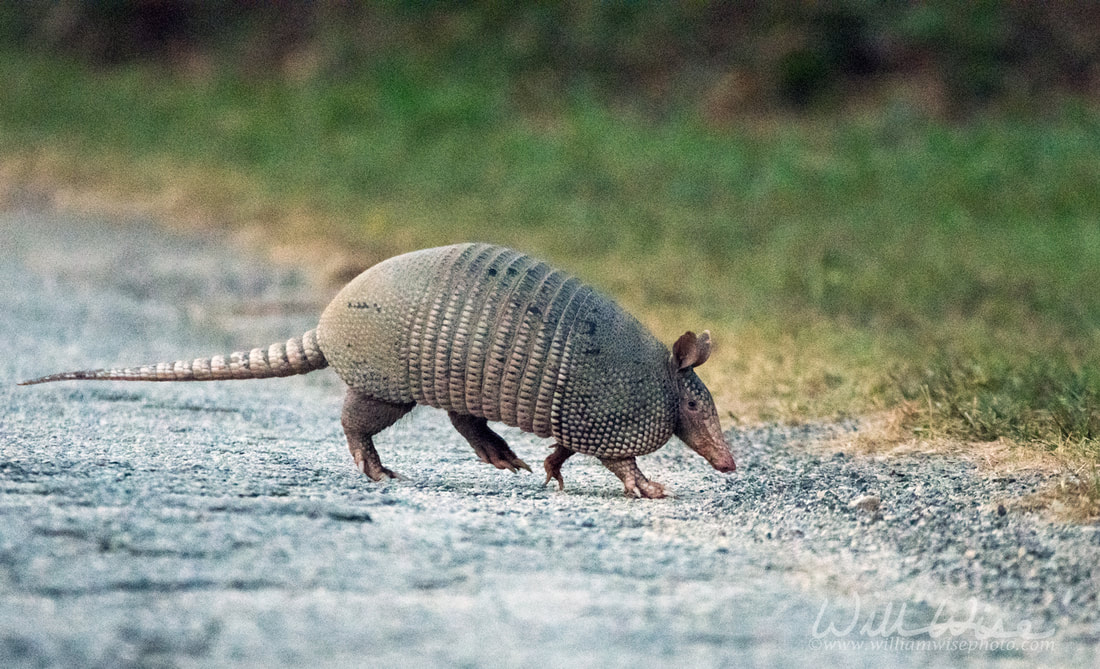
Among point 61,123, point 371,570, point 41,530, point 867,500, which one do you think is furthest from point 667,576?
point 61,123

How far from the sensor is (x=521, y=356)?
496 centimetres

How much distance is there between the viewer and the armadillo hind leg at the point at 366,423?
5.25m

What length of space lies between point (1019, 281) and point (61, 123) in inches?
476

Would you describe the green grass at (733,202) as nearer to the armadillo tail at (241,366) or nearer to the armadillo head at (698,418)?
the armadillo head at (698,418)

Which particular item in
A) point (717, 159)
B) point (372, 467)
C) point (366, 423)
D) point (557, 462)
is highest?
point (717, 159)

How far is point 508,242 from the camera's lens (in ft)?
36.8

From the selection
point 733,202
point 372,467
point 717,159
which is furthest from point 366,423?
point 717,159

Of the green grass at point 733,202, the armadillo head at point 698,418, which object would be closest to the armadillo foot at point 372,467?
the armadillo head at point 698,418

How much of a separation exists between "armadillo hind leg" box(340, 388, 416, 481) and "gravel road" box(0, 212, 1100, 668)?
0.13 m

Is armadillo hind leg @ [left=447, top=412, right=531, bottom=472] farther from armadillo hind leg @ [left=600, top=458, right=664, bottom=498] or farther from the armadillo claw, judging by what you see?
armadillo hind leg @ [left=600, top=458, right=664, bottom=498]

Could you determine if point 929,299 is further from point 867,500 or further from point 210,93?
point 210,93

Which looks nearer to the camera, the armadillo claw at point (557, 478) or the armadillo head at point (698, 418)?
the armadillo head at point (698, 418)

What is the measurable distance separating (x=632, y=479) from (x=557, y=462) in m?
0.27

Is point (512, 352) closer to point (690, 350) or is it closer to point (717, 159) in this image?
point (690, 350)
